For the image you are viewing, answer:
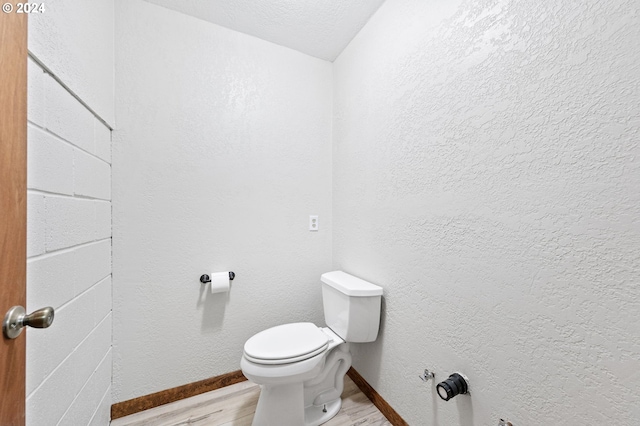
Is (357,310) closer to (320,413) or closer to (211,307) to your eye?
(320,413)

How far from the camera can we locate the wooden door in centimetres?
51

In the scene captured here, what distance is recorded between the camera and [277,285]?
1755mm

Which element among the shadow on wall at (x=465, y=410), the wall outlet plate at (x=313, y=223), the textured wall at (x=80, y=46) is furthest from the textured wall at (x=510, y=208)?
the textured wall at (x=80, y=46)

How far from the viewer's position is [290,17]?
59.5 inches

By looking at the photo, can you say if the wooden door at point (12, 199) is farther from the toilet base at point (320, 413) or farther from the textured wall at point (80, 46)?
the toilet base at point (320, 413)

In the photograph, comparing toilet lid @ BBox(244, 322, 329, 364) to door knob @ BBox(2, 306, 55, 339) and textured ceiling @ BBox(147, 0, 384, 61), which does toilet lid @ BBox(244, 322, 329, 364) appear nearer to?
door knob @ BBox(2, 306, 55, 339)

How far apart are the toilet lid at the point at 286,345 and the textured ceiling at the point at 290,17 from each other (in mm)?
1868

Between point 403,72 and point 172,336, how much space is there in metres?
1.97

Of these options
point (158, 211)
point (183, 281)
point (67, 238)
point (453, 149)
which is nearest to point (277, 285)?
point (183, 281)

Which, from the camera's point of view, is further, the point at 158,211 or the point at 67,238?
the point at 158,211

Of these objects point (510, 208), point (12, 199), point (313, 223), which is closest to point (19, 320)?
point (12, 199)

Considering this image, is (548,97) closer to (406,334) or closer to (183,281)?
(406,334)

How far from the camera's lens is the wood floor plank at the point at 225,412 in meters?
1.34

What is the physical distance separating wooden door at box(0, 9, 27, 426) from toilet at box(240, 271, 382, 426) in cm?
80
